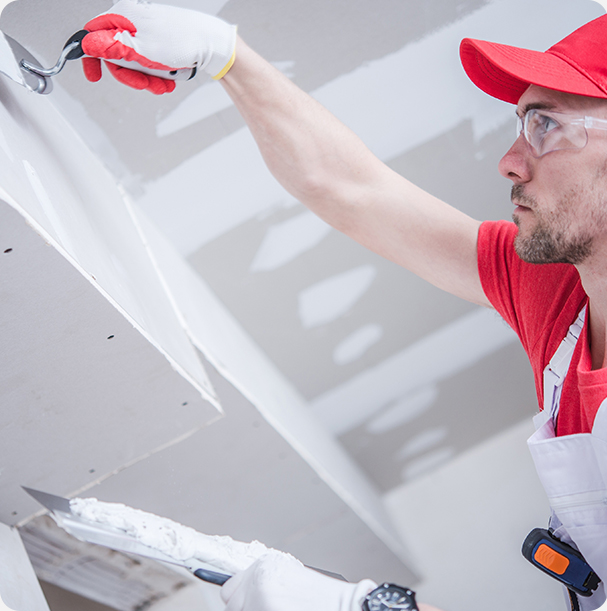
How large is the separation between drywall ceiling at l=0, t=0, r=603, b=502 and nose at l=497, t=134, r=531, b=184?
65cm

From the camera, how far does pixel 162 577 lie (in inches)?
48.6

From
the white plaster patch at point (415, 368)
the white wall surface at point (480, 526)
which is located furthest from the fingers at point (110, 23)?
the white wall surface at point (480, 526)

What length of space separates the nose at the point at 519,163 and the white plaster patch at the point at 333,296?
98 centimetres

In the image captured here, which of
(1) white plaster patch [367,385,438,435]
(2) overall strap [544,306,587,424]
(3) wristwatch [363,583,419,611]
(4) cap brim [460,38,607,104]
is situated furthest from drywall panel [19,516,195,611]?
(1) white plaster patch [367,385,438,435]

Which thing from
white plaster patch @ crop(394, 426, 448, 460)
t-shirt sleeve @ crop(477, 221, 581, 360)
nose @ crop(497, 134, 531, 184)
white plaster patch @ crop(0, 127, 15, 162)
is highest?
white plaster patch @ crop(0, 127, 15, 162)

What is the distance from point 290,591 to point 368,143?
1290mm

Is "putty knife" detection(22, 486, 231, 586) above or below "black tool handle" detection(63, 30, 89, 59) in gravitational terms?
below

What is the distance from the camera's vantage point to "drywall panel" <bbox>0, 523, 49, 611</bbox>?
0.95 meters

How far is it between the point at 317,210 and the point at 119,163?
57 cm

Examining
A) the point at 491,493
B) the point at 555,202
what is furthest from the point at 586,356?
the point at 491,493

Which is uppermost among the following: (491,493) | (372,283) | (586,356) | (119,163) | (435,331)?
(119,163)

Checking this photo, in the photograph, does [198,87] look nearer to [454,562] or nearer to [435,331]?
[435,331]

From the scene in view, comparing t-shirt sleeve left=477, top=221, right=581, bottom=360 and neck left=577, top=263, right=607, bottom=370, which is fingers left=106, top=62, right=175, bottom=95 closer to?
t-shirt sleeve left=477, top=221, right=581, bottom=360

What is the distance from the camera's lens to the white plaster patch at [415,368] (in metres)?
2.36
